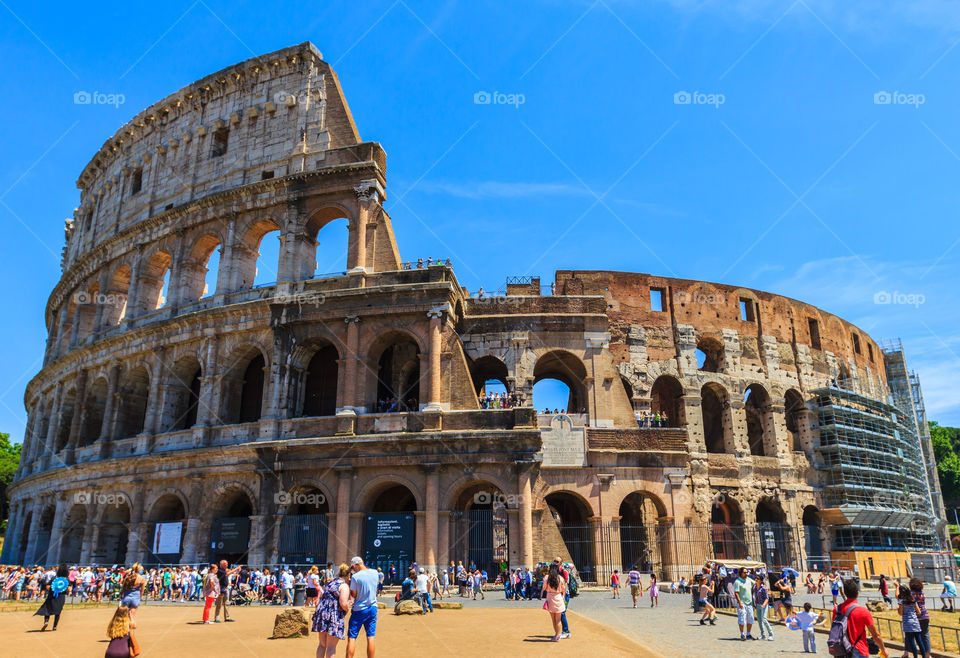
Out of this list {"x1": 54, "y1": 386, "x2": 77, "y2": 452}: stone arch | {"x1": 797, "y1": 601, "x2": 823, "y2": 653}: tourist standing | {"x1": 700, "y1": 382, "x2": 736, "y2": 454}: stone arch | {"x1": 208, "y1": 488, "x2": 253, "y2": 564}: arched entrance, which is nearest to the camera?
{"x1": 797, "y1": 601, "x2": 823, "y2": 653}: tourist standing

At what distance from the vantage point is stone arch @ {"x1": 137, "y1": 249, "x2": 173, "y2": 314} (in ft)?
93.4

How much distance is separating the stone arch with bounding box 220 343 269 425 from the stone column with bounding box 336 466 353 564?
14.4 ft

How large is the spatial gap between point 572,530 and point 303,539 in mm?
10179

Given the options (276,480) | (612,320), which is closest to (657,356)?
(612,320)

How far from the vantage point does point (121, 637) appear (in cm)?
745

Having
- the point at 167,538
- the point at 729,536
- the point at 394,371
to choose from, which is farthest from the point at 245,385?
the point at 729,536

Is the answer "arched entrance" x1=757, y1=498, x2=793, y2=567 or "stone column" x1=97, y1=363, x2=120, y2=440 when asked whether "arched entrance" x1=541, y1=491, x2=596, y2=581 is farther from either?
"stone column" x1=97, y1=363, x2=120, y2=440

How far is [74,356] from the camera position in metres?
29.7

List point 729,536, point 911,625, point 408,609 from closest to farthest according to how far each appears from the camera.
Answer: point 911,625, point 408,609, point 729,536

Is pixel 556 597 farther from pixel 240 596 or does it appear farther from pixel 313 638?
pixel 240 596

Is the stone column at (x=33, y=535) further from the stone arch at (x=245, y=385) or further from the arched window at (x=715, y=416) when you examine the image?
the arched window at (x=715, y=416)

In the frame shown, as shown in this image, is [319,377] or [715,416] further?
[715,416]

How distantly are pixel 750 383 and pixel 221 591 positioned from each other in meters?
25.9

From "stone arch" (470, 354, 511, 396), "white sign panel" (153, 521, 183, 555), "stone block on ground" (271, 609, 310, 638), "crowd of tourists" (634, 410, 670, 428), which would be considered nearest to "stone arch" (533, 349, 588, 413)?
"stone arch" (470, 354, 511, 396)
